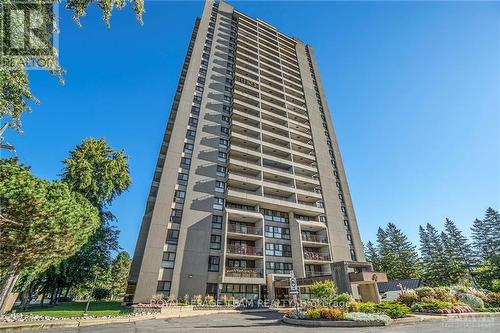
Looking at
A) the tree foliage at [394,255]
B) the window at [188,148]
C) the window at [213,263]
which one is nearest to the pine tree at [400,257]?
the tree foliage at [394,255]

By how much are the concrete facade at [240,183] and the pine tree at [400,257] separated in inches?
1044

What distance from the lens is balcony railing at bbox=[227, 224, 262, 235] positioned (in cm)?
3057

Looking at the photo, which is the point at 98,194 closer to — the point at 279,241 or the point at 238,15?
the point at 279,241

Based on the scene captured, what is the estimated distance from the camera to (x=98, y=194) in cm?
2803

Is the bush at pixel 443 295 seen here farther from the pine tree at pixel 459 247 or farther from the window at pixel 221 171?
the pine tree at pixel 459 247

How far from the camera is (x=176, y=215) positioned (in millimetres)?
28766

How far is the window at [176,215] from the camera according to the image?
28.4 m

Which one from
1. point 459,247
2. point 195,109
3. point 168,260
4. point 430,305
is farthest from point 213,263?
point 459,247

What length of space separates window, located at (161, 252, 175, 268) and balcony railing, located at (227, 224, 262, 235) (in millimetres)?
7150

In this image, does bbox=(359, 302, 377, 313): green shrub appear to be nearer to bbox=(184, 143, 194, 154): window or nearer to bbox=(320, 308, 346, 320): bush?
bbox=(320, 308, 346, 320): bush

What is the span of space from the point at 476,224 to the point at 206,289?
211 feet

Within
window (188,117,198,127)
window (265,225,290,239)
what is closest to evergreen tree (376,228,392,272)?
window (265,225,290,239)

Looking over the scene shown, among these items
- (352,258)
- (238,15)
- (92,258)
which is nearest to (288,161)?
(352,258)

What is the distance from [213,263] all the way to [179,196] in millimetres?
9052
